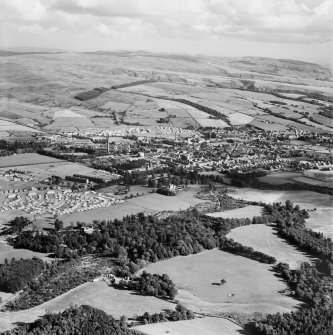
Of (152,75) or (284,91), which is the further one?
(152,75)

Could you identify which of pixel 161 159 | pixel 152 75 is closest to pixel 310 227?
pixel 161 159

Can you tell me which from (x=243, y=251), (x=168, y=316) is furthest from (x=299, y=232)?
(x=168, y=316)

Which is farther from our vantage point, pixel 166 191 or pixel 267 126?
pixel 267 126

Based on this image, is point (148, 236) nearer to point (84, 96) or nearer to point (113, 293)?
point (113, 293)

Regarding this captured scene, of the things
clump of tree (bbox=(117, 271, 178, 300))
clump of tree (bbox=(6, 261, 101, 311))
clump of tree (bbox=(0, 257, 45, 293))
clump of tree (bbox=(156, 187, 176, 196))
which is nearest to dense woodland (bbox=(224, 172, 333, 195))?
clump of tree (bbox=(156, 187, 176, 196))

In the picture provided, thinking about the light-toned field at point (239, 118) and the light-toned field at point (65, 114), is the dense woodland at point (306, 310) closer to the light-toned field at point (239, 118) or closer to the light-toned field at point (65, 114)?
the light-toned field at point (239, 118)

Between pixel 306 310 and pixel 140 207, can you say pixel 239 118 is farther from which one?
pixel 306 310
